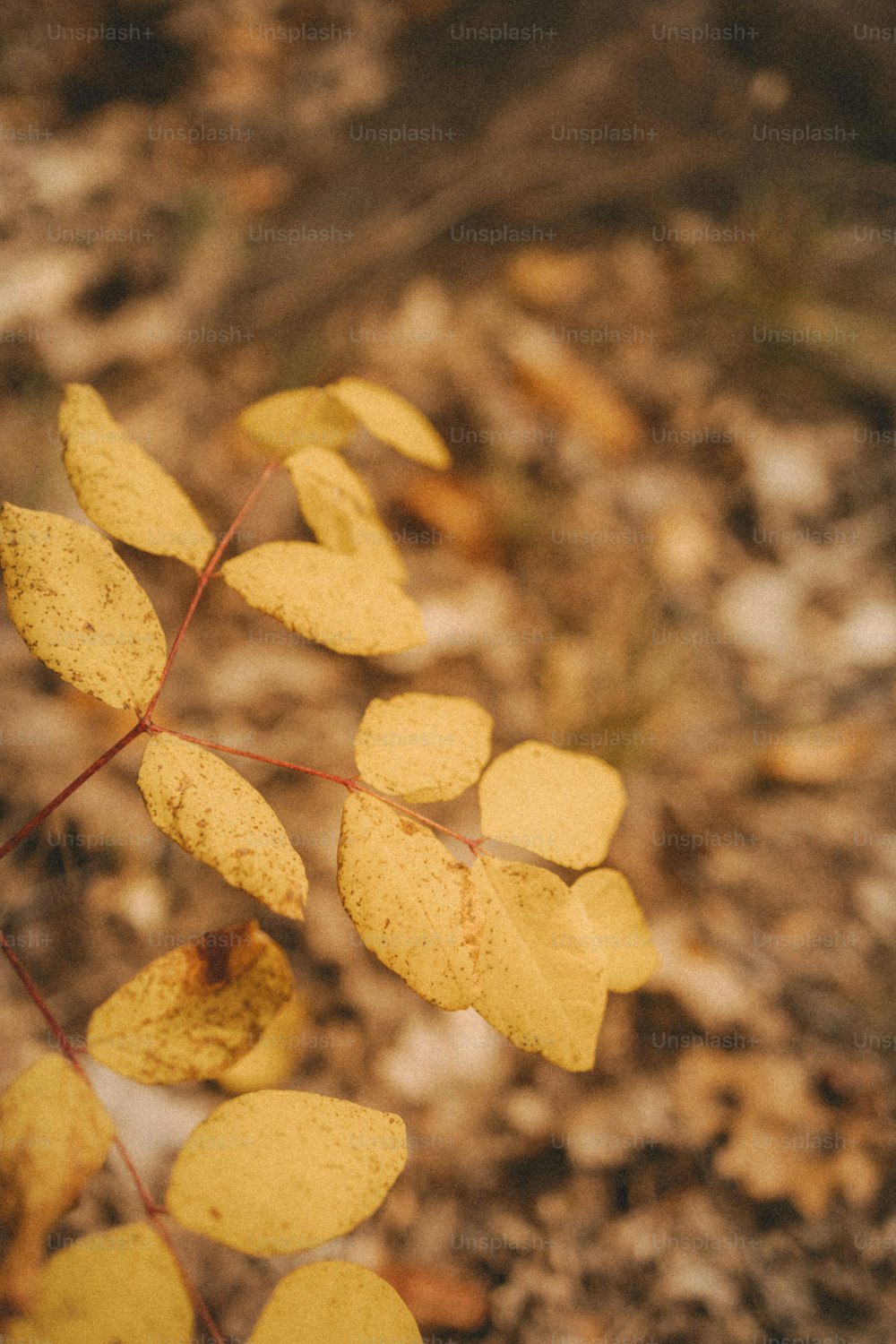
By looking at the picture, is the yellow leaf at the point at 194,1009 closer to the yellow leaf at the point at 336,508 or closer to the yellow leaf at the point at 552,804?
the yellow leaf at the point at 552,804

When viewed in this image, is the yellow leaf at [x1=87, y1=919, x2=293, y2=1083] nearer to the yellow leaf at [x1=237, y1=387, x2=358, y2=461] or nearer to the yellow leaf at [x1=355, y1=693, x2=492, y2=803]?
the yellow leaf at [x1=355, y1=693, x2=492, y2=803]

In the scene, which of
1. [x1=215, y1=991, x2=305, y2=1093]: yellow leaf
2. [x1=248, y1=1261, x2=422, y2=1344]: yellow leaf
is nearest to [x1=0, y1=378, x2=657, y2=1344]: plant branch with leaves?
[x1=248, y1=1261, x2=422, y2=1344]: yellow leaf

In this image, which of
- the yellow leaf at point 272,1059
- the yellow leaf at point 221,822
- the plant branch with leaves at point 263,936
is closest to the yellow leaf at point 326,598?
the plant branch with leaves at point 263,936

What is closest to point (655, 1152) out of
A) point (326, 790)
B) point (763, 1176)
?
point (763, 1176)

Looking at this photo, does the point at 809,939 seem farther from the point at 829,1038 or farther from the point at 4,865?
the point at 4,865

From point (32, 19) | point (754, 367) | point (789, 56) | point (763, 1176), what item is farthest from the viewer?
point (789, 56)

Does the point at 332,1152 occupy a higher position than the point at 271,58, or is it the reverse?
the point at 271,58

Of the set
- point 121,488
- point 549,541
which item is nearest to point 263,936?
point 121,488
